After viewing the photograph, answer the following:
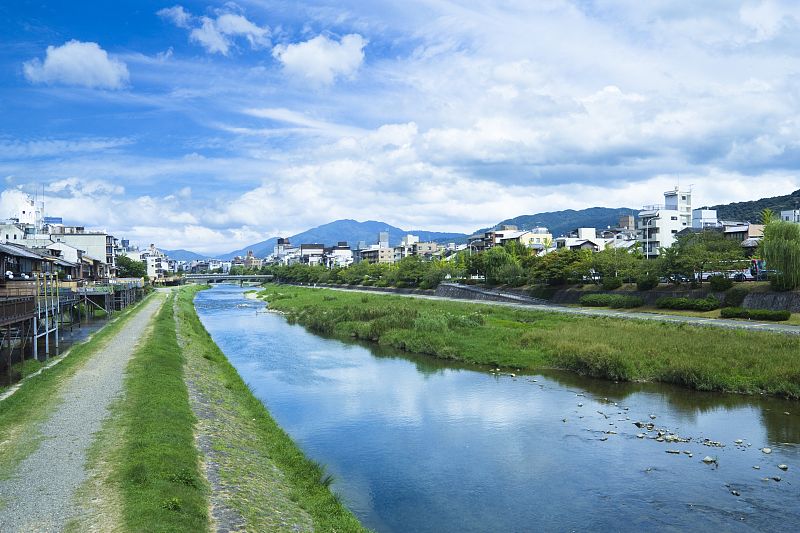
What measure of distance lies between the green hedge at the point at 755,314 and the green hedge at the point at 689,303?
6.21ft

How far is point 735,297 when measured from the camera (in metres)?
41.9

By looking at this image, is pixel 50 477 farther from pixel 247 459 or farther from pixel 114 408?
pixel 114 408

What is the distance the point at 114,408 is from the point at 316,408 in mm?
7681

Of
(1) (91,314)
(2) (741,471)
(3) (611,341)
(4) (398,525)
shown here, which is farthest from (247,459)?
(1) (91,314)

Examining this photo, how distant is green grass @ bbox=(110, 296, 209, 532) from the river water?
3623 mm

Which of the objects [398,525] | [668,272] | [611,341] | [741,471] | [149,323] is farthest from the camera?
[668,272]

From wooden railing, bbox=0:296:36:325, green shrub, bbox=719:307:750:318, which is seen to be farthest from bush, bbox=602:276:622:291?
wooden railing, bbox=0:296:36:325

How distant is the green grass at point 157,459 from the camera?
28.6 feet

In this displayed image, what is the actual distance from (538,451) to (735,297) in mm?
33272

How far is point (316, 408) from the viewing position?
69.4 feet

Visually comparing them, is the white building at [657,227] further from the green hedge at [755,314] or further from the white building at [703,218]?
the green hedge at [755,314]

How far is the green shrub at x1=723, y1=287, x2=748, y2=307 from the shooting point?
41594mm

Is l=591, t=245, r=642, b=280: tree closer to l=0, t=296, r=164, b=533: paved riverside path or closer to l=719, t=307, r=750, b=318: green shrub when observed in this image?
l=719, t=307, r=750, b=318: green shrub

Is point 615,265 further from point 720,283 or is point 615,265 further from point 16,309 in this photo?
point 16,309
